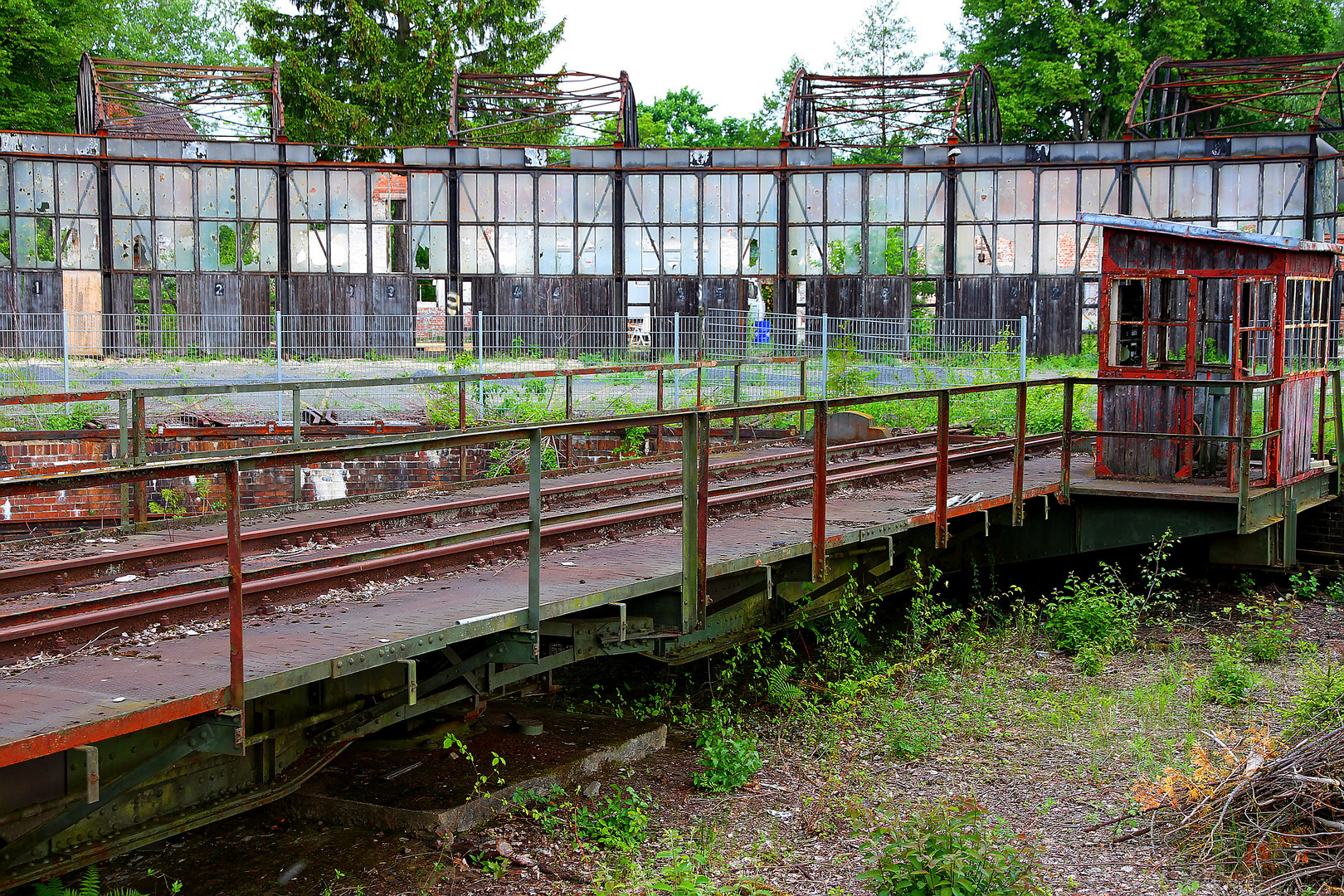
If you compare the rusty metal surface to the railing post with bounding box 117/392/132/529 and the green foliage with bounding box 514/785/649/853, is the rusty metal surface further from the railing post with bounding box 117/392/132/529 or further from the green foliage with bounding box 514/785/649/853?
the railing post with bounding box 117/392/132/529

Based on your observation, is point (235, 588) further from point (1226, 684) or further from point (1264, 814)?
point (1226, 684)

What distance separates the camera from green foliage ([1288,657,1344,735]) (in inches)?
298

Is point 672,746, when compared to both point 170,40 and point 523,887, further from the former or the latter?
point 170,40

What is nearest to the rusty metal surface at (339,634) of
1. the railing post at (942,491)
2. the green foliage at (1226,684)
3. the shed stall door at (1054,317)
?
the railing post at (942,491)

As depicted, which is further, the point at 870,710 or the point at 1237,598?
the point at 1237,598

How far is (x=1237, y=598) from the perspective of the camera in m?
13.2

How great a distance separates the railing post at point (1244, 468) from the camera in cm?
1105

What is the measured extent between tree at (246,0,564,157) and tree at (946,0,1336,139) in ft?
59.5

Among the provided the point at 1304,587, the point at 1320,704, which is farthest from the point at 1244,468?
the point at 1320,704

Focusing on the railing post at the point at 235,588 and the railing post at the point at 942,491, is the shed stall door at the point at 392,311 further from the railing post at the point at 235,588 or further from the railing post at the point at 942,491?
the railing post at the point at 235,588

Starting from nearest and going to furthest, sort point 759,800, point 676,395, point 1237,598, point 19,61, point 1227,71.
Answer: point 759,800 < point 1237,598 < point 676,395 < point 1227,71 < point 19,61

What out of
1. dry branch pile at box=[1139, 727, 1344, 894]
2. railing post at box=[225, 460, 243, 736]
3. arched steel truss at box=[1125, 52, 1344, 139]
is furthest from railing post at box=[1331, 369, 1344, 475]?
arched steel truss at box=[1125, 52, 1344, 139]

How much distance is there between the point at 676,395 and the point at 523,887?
1409cm

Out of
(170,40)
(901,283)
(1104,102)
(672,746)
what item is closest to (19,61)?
(170,40)
